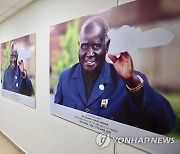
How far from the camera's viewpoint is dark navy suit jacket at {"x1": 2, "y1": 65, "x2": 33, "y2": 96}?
128 inches

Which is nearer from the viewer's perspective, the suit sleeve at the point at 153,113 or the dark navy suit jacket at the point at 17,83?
the suit sleeve at the point at 153,113

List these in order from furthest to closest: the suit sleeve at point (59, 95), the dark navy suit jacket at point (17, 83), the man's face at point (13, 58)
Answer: the man's face at point (13, 58) < the dark navy suit jacket at point (17, 83) < the suit sleeve at point (59, 95)

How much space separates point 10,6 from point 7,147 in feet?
9.34

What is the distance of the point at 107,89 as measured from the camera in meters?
1.82

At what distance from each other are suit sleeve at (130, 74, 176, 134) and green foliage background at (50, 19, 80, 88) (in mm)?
981

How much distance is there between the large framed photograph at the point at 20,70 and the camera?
3139mm

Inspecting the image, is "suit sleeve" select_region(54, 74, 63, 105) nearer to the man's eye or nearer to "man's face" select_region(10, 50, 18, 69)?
the man's eye

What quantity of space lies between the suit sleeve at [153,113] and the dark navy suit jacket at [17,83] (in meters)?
2.16

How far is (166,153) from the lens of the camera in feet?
4.51

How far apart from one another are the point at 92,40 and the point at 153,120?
3.37 ft

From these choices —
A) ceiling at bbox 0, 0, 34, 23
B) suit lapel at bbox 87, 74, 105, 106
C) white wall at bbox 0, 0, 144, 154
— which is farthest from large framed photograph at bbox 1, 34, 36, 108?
suit lapel at bbox 87, 74, 105, 106

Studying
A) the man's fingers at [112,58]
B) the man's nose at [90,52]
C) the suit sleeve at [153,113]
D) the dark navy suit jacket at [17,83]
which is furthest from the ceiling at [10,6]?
the suit sleeve at [153,113]

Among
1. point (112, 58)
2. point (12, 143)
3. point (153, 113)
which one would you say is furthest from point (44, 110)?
point (153, 113)

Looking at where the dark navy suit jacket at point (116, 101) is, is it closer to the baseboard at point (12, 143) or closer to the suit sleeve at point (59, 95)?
the suit sleeve at point (59, 95)
